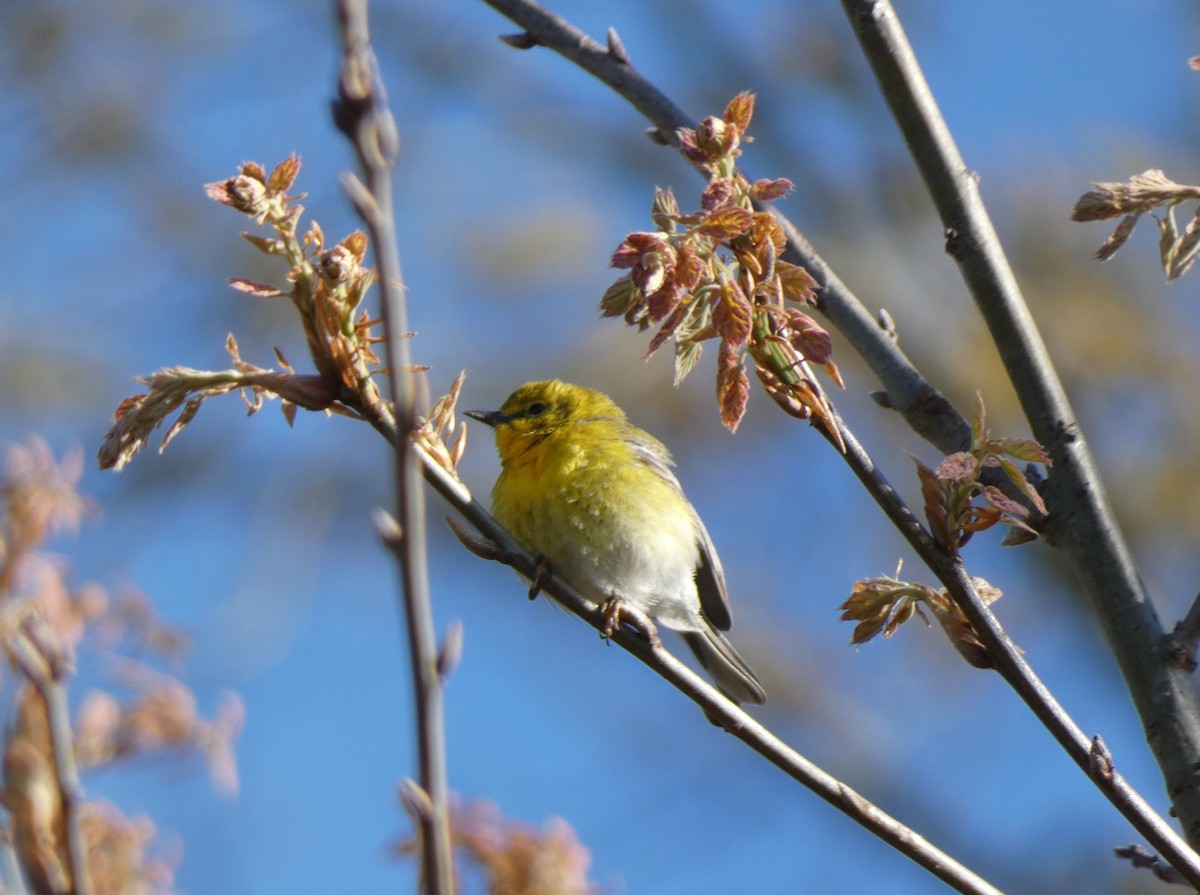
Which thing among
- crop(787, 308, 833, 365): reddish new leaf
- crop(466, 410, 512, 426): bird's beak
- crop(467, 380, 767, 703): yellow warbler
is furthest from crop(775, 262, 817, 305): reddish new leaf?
crop(466, 410, 512, 426): bird's beak

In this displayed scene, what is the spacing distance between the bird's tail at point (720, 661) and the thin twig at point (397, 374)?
355 cm

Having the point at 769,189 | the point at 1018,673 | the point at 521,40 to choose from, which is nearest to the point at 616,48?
the point at 521,40

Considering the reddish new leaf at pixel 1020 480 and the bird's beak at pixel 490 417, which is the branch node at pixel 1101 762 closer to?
the reddish new leaf at pixel 1020 480

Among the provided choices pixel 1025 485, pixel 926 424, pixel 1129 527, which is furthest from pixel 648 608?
pixel 1129 527

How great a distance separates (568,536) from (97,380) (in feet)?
28.7

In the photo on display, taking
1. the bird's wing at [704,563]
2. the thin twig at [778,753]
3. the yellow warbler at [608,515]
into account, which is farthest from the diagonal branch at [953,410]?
the bird's wing at [704,563]

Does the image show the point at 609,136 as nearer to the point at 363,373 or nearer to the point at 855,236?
the point at 855,236

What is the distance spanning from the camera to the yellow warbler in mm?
3969

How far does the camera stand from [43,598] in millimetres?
2131

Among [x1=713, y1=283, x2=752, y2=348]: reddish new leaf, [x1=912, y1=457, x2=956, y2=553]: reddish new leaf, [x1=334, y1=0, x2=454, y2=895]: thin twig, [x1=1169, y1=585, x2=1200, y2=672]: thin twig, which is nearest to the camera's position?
[x1=334, y1=0, x2=454, y2=895]: thin twig

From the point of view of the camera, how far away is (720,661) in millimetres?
4637

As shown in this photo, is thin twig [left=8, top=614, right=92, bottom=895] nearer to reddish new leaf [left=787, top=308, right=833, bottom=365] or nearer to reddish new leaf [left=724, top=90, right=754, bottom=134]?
reddish new leaf [left=787, top=308, right=833, bottom=365]

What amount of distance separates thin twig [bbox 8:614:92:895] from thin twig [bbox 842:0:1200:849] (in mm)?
1547

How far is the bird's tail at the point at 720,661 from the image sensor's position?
180 inches
